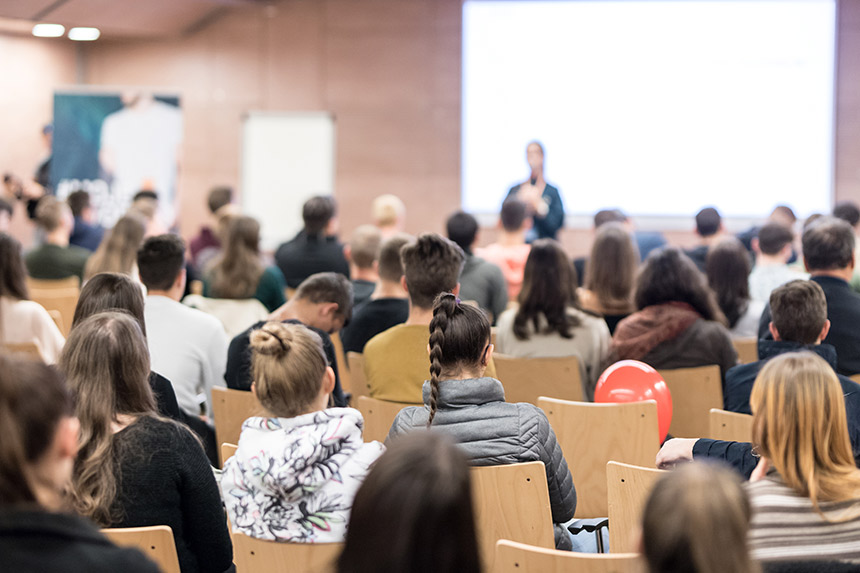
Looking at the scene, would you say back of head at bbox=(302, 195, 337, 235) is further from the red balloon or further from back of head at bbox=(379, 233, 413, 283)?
the red balloon

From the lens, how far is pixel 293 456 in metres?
2.33

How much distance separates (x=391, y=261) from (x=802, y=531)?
273 cm

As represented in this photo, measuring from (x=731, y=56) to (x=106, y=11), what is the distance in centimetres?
610

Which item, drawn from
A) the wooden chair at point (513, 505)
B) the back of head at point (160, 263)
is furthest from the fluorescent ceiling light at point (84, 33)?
the wooden chair at point (513, 505)

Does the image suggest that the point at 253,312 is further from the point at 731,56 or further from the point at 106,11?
the point at 731,56

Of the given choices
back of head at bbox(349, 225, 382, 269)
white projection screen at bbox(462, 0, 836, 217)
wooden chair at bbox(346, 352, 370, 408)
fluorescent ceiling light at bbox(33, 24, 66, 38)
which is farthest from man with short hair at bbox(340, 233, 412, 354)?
fluorescent ceiling light at bbox(33, 24, 66, 38)

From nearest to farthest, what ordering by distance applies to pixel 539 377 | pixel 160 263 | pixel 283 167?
pixel 160 263
pixel 539 377
pixel 283 167

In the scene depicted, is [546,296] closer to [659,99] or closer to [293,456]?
[293,456]

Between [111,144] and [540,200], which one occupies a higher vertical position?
[111,144]

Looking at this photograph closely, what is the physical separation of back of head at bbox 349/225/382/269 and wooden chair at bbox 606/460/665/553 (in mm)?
2839

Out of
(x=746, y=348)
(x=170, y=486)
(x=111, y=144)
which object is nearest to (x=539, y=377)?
(x=746, y=348)

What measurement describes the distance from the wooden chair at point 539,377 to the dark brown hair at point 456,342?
54.9 inches

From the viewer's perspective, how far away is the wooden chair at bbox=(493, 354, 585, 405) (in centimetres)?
407

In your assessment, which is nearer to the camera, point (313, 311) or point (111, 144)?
point (313, 311)
